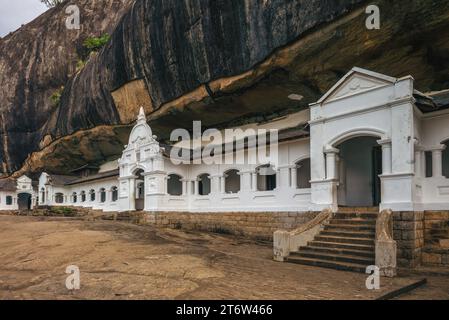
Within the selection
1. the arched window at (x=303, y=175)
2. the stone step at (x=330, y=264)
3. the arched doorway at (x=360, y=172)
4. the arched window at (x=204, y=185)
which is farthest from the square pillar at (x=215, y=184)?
the stone step at (x=330, y=264)

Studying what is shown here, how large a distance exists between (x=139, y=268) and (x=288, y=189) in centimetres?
795

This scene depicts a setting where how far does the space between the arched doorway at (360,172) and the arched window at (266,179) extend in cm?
379

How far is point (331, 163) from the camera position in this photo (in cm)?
1240

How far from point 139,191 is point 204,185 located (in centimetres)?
611

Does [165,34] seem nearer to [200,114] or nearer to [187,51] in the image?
[187,51]

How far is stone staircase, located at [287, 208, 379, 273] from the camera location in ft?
31.1

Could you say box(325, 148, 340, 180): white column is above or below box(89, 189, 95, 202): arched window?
above

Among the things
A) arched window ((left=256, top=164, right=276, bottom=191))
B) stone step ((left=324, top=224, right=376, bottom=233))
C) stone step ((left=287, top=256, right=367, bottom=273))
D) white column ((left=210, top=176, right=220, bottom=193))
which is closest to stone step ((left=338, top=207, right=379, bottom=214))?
stone step ((left=324, top=224, right=376, bottom=233))

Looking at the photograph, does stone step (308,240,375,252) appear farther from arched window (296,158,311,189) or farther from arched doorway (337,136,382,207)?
arched window (296,158,311,189)

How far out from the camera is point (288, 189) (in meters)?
14.9

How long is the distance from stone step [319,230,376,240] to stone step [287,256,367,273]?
1324mm

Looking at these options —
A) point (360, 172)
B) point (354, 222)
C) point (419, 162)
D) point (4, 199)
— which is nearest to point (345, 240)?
point (354, 222)

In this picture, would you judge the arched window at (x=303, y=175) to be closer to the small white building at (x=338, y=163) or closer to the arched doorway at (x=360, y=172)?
the small white building at (x=338, y=163)
